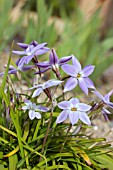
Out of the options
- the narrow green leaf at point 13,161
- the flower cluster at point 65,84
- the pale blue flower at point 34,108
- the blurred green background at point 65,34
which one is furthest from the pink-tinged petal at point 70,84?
the blurred green background at point 65,34

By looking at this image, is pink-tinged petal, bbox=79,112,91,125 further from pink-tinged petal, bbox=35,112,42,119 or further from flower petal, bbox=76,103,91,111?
pink-tinged petal, bbox=35,112,42,119

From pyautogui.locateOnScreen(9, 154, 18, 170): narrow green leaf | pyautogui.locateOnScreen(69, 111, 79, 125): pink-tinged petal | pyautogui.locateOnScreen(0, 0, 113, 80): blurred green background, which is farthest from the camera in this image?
pyautogui.locateOnScreen(0, 0, 113, 80): blurred green background

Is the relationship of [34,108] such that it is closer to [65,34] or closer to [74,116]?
[74,116]

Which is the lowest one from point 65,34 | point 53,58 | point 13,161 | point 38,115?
point 13,161

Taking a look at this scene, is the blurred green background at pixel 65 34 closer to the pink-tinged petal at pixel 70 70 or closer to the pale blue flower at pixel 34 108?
the pale blue flower at pixel 34 108

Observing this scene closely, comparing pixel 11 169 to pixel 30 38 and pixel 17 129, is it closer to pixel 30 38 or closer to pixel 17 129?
pixel 17 129

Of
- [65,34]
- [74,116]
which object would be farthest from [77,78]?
[65,34]

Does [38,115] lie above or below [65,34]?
below

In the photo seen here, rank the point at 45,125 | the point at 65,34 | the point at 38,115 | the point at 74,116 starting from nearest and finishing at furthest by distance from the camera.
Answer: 1. the point at 74,116
2. the point at 38,115
3. the point at 45,125
4. the point at 65,34

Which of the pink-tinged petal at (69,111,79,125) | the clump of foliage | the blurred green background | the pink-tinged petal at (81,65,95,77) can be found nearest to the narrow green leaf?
the clump of foliage
